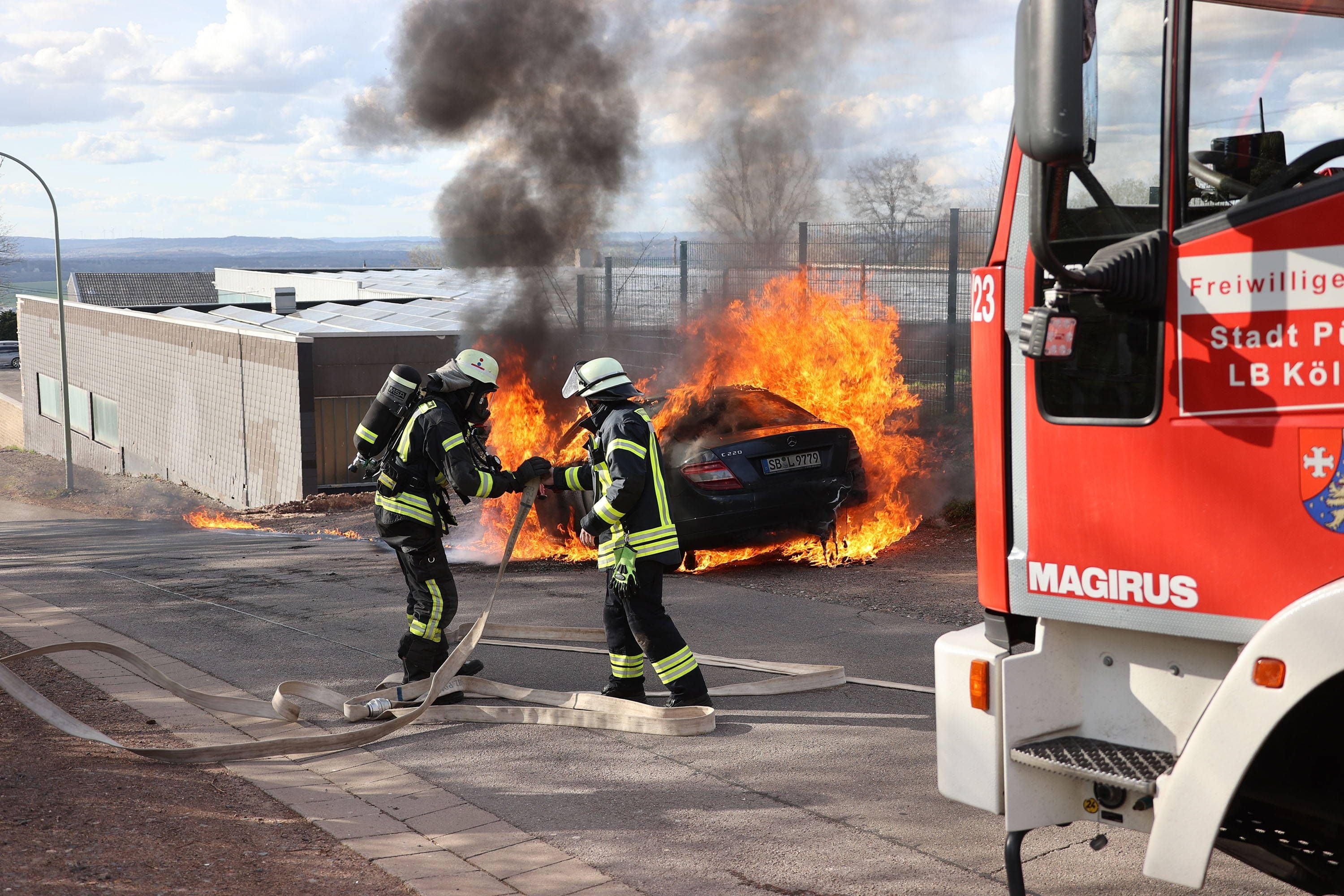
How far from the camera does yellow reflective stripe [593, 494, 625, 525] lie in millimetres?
5383

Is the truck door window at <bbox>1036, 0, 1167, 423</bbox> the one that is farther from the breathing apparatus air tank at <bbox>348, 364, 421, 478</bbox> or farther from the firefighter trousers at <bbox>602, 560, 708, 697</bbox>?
the breathing apparatus air tank at <bbox>348, 364, 421, 478</bbox>

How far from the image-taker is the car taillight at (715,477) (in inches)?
320

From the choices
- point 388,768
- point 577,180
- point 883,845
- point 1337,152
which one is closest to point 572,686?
point 388,768

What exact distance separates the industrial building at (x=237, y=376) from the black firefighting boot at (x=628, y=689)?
1047 centimetres

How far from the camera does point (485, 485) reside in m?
5.78

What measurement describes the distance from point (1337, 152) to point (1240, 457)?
77 centimetres

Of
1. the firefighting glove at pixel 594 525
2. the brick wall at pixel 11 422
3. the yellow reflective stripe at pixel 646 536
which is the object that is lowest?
the brick wall at pixel 11 422

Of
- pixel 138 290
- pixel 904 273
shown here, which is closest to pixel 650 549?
pixel 904 273

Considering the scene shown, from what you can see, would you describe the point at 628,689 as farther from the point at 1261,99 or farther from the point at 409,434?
the point at 1261,99

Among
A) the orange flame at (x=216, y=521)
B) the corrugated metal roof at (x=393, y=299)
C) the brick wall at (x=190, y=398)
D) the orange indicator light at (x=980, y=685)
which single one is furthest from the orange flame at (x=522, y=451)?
the brick wall at (x=190, y=398)

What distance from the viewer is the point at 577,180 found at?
1520 cm

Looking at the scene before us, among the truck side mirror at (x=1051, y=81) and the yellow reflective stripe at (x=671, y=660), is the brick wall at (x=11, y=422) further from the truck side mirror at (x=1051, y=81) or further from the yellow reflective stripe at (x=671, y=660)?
the truck side mirror at (x=1051, y=81)

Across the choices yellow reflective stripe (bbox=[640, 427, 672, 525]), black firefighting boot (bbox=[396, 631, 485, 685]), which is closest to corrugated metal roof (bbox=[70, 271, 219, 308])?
black firefighting boot (bbox=[396, 631, 485, 685])

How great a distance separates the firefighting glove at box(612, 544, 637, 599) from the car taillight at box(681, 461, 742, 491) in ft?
8.99
